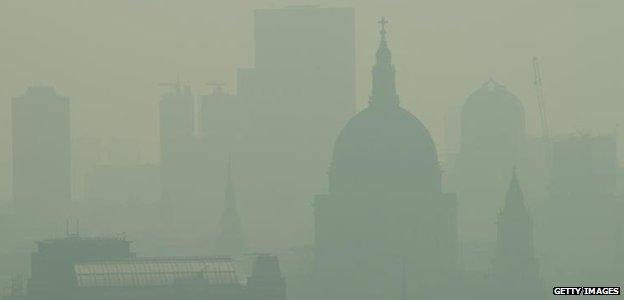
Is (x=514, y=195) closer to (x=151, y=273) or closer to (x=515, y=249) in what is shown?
(x=515, y=249)

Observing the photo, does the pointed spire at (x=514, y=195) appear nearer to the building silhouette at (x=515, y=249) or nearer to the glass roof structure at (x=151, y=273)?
the building silhouette at (x=515, y=249)

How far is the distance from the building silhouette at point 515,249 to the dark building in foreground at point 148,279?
2092 inches

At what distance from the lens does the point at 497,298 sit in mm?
182625

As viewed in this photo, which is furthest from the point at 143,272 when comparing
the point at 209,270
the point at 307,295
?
the point at 307,295

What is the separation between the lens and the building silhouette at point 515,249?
187500 mm

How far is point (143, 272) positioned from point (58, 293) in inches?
158

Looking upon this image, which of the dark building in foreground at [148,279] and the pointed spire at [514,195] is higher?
the pointed spire at [514,195]

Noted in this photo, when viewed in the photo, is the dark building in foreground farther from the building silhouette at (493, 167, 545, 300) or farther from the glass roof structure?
the building silhouette at (493, 167, 545, 300)

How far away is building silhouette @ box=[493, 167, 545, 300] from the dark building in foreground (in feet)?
174

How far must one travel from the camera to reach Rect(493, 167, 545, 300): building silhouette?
187500 millimetres

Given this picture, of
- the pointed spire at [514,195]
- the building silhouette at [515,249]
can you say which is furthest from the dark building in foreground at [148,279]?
the pointed spire at [514,195]

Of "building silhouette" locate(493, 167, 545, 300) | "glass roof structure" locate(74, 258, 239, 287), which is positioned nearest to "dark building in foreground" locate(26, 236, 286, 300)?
"glass roof structure" locate(74, 258, 239, 287)

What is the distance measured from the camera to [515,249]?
19138 centimetres

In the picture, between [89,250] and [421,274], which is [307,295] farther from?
[89,250]
